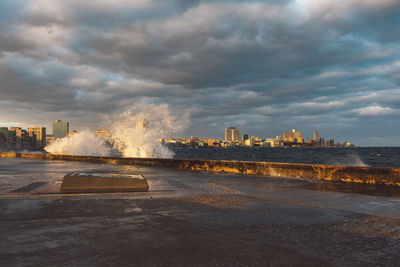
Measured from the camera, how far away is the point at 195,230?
429cm

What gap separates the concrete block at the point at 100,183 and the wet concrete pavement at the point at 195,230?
828 mm

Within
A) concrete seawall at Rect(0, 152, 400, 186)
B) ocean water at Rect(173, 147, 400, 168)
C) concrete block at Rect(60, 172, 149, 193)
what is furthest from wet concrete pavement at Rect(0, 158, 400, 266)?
ocean water at Rect(173, 147, 400, 168)

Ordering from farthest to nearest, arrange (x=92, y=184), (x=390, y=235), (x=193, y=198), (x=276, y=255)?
(x=92, y=184) < (x=193, y=198) < (x=390, y=235) < (x=276, y=255)

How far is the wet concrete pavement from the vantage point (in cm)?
320

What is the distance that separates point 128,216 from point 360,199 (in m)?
5.40

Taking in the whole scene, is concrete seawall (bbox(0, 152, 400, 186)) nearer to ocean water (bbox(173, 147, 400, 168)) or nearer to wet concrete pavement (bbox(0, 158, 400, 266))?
wet concrete pavement (bbox(0, 158, 400, 266))

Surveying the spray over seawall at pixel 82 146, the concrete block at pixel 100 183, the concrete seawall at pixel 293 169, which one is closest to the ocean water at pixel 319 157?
the spray over seawall at pixel 82 146

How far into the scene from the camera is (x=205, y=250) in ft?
11.3

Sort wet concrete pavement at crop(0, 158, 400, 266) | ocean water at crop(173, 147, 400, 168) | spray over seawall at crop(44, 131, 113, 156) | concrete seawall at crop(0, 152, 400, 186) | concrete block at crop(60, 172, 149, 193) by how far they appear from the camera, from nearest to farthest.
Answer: wet concrete pavement at crop(0, 158, 400, 266) < concrete block at crop(60, 172, 149, 193) < concrete seawall at crop(0, 152, 400, 186) < spray over seawall at crop(44, 131, 113, 156) < ocean water at crop(173, 147, 400, 168)

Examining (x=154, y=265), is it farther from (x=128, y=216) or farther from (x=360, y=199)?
(x=360, y=199)

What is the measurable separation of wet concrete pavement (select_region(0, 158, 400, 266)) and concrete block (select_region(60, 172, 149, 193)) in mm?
828

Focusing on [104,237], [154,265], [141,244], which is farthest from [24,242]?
[154,265]

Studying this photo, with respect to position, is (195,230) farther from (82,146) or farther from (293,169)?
(82,146)

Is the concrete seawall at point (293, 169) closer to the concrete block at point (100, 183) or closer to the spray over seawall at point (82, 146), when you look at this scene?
the concrete block at point (100, 183)
